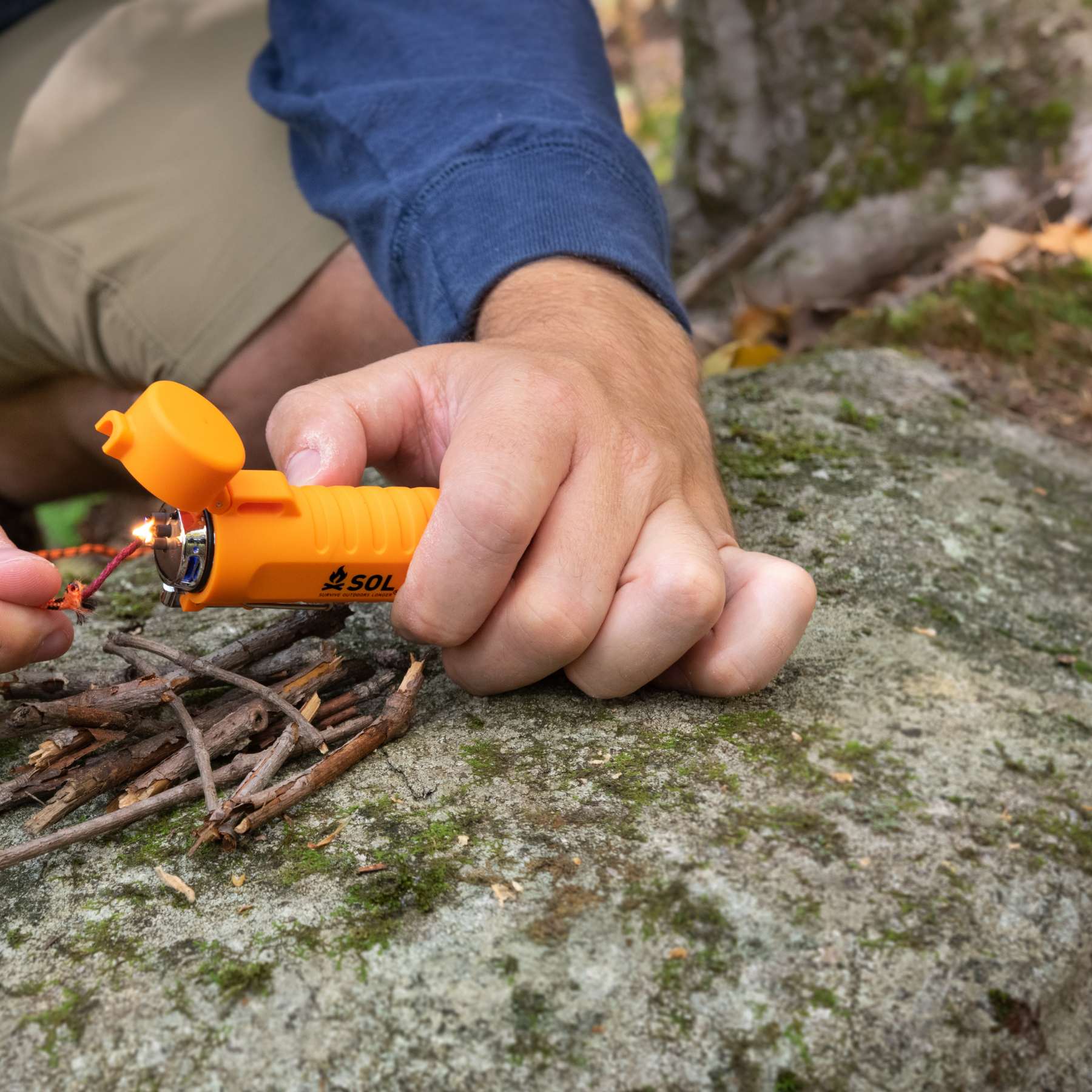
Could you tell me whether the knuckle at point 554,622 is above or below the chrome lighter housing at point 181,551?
below

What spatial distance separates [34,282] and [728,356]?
79.2 inches

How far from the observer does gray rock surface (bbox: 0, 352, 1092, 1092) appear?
1.02 metres

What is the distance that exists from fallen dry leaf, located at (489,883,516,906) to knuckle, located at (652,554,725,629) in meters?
0.41

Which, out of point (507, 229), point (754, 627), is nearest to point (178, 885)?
point (754, 627)

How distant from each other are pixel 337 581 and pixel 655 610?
42 cm

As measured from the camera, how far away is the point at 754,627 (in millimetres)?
1421

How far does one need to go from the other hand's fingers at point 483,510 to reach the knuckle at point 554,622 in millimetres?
51

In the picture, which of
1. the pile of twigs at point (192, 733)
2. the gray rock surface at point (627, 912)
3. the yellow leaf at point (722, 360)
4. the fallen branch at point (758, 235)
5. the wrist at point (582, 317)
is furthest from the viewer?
the fallen branch at point (758, 235)

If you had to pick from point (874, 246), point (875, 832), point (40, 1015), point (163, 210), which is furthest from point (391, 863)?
point (874, 246)

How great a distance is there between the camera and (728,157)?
4.08m

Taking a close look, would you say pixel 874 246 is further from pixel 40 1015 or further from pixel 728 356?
pixel 40 1015

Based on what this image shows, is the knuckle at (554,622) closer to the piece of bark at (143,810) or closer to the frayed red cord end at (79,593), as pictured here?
the piece of bark at (143,810)

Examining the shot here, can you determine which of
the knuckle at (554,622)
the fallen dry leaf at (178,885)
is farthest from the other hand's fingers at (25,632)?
the knuckle at (554,622)

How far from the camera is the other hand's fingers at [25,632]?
1237 mm
